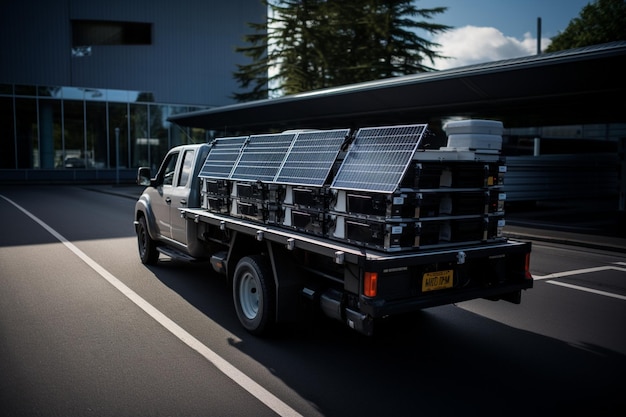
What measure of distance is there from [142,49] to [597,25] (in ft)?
121

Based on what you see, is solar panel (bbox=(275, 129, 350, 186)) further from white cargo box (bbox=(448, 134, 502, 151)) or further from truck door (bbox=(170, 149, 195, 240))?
truck door (bbox=(170, 149, 195, 240))

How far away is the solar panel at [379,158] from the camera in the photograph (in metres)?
4.40

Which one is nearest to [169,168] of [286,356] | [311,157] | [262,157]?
[262,157]

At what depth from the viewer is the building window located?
38.1 m

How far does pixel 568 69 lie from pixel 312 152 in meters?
10.00

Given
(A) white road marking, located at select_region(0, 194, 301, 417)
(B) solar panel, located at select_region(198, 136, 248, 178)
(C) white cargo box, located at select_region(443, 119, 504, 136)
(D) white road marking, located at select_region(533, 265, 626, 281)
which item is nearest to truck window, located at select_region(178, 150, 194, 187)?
(B) solar panel, located at select_region(198, 136, 248, 178)

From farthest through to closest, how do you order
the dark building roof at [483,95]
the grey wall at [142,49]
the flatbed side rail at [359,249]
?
the grey wall at [142,49] → the dark building roof at [483,95] → the flatbed side rail at [359,249]

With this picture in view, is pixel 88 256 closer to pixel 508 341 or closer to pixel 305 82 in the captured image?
pixel 508 341

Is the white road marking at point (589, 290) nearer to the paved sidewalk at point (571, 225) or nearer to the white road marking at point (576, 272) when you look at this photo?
the white road marking at point (576, 272)

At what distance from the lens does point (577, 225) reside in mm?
15164

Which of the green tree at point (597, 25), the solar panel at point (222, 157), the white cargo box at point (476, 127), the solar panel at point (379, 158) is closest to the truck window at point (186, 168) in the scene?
the solar panel at point (222, 157)

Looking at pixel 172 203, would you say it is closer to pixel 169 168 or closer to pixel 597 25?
pixel 169 168

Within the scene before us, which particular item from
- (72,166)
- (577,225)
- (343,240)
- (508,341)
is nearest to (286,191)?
(343,240)

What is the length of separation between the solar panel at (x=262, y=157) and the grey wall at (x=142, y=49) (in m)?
34.7
